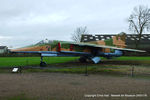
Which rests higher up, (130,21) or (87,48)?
(130,21)

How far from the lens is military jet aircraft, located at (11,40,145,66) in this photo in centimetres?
1637

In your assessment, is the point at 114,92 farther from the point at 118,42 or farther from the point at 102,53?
the point at 118,42

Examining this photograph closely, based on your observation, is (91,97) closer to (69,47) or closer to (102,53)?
(69,47)

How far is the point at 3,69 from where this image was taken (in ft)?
45.3

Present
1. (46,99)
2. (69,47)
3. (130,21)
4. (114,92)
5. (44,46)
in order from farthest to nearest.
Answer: (130,21) → (69,47) → (44,46) → (114,92) → (46,99)

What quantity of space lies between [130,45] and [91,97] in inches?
1969

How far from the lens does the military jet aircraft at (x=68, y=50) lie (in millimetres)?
16367

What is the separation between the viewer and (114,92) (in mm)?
6750

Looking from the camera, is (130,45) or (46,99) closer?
(46,99)

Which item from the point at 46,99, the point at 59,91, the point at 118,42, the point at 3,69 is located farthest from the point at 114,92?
the point at 118,42

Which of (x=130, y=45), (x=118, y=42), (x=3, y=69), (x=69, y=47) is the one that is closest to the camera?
(x=3, y=69)

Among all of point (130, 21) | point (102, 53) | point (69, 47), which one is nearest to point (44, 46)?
point (69, 47)

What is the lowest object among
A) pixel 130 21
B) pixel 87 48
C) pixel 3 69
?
pixel 3 69

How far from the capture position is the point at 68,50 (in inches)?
747
